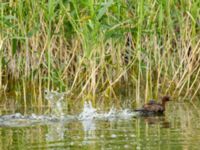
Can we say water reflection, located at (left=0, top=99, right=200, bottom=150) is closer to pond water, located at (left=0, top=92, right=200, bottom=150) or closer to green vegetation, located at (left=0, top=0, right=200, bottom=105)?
pond water, located at (left=0, top=92, right=200, bottom=150)

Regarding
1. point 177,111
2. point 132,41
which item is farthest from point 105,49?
point 177,111

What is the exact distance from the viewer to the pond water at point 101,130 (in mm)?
7168

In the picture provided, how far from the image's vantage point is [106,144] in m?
7.15

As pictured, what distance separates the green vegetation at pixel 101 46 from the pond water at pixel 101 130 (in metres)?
0.87

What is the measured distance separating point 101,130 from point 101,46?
289cm

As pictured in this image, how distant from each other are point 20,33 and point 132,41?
179 centimetres

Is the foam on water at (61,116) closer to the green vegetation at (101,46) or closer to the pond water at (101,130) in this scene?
the pond water at (101,130)

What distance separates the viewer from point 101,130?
820 centimetres

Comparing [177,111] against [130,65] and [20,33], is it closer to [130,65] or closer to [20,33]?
[130,65]

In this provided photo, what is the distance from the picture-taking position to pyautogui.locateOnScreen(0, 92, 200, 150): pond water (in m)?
7.17

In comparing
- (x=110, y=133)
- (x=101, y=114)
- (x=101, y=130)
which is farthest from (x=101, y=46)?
(x=110, y=133)

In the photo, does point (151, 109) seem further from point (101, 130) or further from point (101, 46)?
point (101, 130)

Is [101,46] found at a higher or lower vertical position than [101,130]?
higher

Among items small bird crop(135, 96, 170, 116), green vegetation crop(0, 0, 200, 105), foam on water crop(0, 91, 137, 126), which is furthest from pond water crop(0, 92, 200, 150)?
green vegetation crop(0, 0, 200, 105)
